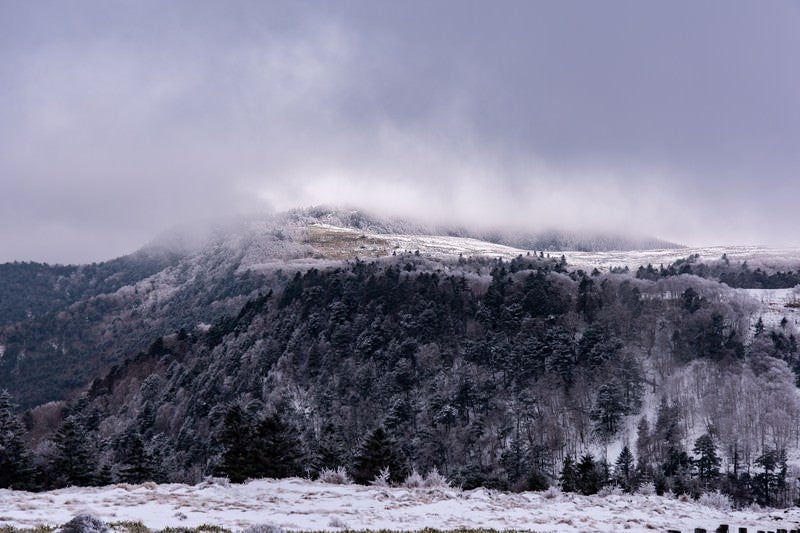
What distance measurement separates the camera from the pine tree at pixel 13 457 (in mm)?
51594

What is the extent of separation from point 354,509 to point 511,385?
123334 millimetres

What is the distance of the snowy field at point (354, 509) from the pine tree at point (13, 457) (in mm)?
35902

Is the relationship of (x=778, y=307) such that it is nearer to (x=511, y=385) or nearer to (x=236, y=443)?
(x=511, y=385)

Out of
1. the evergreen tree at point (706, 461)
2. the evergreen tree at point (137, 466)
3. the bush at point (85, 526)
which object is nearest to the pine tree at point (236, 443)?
the evergreen tree at point (137, 466)

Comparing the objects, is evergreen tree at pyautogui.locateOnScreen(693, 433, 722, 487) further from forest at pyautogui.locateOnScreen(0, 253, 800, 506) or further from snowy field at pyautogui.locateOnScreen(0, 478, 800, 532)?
snowy field at pyautogui.locateOnScreen(0, 478, 800, 532)

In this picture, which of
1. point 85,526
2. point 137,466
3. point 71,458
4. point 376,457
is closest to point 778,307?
point 376,457

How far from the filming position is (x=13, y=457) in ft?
175

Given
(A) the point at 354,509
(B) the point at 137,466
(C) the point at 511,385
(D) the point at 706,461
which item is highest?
(A) the point at 354,509

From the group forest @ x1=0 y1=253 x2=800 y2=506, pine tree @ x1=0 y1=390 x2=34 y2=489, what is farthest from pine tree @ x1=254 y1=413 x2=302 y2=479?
pine tree @ x1=0 y1=390 x2=34 y2=489

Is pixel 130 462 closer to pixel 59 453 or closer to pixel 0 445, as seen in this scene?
pixel 59 453

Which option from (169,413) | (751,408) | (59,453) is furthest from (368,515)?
(169,413)

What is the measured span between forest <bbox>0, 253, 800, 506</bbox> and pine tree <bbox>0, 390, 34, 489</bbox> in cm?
1133

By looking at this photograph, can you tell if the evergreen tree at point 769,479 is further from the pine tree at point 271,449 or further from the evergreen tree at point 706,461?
the pine tree at point 271,449

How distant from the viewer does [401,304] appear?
17312cm
